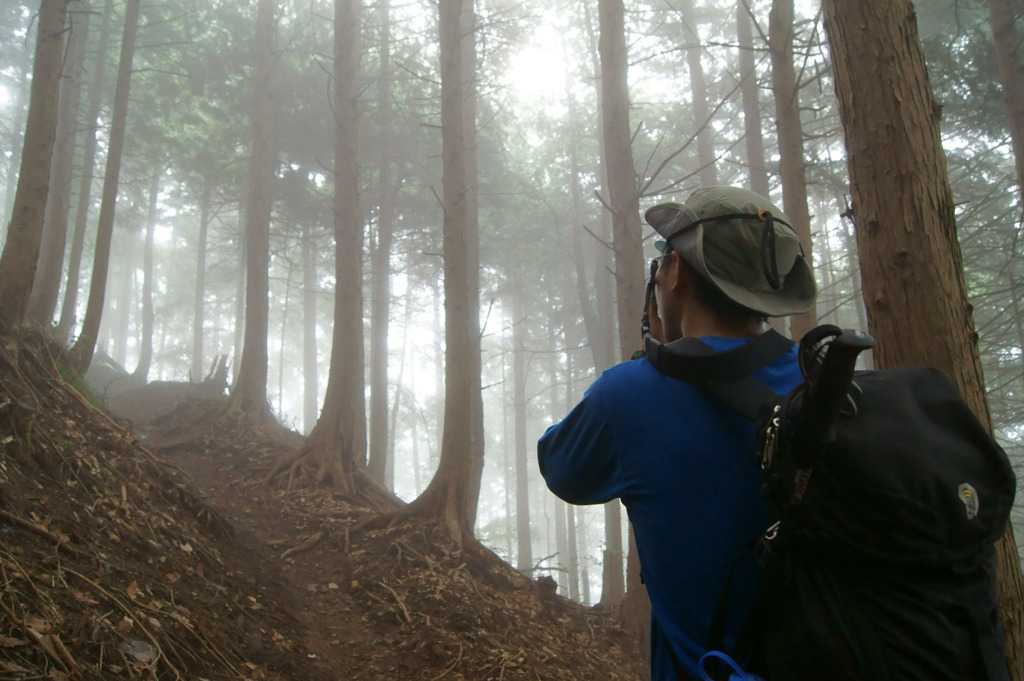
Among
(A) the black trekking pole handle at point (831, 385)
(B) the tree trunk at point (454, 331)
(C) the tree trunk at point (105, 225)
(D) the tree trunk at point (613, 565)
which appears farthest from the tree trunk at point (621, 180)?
(C) the tree trunk at point (105, 225)

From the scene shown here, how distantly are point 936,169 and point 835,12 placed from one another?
102cm

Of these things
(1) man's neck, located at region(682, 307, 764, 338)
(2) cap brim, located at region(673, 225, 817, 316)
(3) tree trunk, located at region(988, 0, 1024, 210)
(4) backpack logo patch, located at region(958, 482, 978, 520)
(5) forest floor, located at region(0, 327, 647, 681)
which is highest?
(3) tree trunk, located at region(988, 0, 1024, 210)

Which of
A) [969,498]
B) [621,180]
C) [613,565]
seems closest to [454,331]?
[621,180]

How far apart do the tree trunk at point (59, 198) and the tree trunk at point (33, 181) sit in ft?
0.96

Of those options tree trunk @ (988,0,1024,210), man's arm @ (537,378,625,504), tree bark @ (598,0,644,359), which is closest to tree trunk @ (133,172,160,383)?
tree bark @ (598,0,644,359)

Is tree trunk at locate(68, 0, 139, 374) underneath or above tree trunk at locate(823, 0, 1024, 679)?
above

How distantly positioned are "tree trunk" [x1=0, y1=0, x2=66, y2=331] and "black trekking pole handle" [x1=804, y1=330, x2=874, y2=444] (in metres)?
7.32

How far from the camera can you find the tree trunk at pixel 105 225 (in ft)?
29.6

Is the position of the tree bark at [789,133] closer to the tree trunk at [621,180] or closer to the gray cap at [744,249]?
the tree trunk at [621,180]

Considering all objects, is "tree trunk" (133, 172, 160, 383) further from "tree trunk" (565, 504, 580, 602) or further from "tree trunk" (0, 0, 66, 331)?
"tree trunk" (0, 0, 66, 331)

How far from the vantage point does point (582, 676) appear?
6.06m

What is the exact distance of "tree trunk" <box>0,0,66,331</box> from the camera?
657cm

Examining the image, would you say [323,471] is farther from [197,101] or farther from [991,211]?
[991,211]

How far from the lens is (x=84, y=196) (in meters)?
16.4
